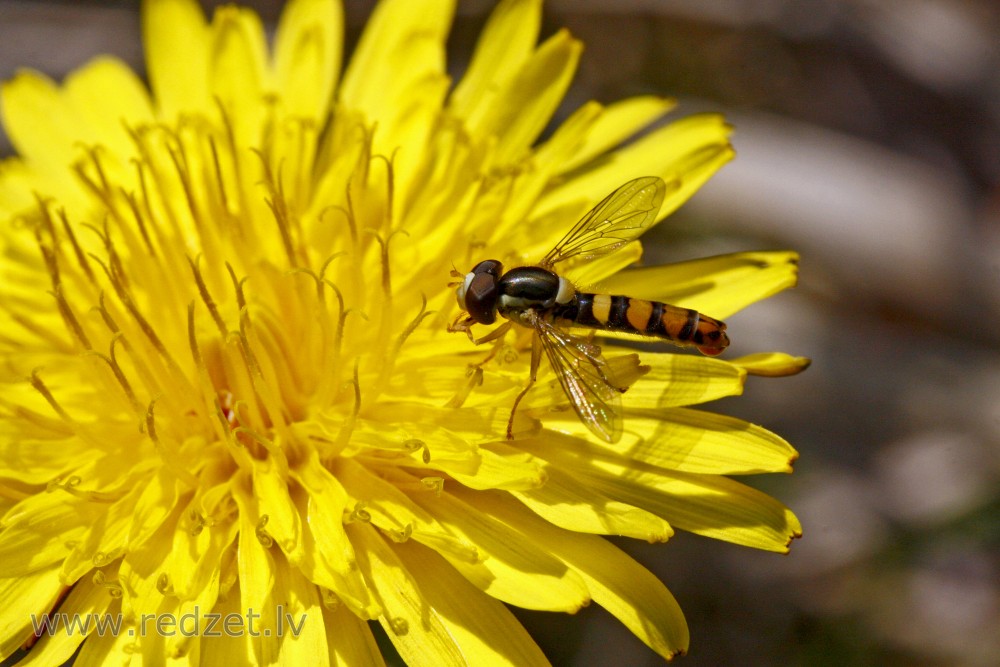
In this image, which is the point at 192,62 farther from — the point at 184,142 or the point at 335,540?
the point at 335,540

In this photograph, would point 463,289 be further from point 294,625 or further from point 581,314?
point 294,625

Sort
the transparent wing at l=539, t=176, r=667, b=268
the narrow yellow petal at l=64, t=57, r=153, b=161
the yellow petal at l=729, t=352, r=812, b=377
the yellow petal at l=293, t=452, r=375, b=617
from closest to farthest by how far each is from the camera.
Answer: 1. the yellow petal at l=293, t=452, r=375, b=617
2. the yellow petal at l=729, t=352, r=812, b=377
3. the transparent wing at l=539, t=176, r=667, b=268
4. the narrow yellow petal at l=64, t=57, r=153, b=161

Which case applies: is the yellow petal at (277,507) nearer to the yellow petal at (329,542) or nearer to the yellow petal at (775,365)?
the yellow petal at (329,542)

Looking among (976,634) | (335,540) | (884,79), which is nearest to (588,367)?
(335,540)

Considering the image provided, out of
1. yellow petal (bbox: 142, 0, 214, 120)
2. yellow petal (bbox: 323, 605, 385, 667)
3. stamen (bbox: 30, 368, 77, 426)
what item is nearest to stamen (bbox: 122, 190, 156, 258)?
stamen (bbox: 30, 368, 77, 426)

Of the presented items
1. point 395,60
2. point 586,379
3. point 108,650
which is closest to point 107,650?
point 108,650

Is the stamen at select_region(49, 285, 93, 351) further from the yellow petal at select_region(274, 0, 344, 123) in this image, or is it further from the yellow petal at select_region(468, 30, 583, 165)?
the yellow petal at select_region(468, 30, 583, 165)
